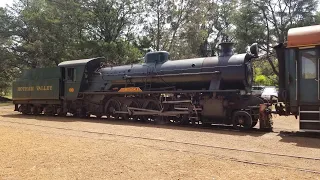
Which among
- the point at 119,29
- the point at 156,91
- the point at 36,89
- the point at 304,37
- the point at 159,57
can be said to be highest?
the point at 119,29

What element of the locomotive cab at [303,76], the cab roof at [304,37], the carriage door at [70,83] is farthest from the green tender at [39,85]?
the cab roof at [304,37]

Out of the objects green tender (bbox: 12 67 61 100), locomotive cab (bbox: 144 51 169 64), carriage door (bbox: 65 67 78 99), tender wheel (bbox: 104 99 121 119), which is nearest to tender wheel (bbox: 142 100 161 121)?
tender wheel (bbox: 104 99 121 119)

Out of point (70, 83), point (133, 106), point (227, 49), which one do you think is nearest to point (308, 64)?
point (227, 49)

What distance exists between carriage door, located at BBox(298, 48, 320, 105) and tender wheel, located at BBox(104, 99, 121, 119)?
9.49 metres

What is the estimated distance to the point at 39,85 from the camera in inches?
797

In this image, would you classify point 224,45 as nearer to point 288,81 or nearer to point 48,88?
point 288,81

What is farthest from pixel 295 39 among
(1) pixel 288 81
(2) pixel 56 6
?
(2) pixel 56 6

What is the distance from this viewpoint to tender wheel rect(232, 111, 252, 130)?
11977mm

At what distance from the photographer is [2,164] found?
21.9 ft

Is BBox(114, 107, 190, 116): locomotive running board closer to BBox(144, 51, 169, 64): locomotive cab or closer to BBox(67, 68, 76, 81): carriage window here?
BBox(144, 51, 169, 64): locomotive cab

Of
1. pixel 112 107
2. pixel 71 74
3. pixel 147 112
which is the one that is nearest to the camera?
pixel 147 112

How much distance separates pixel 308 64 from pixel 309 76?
0.40m

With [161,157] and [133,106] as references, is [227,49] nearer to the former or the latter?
[133,106]

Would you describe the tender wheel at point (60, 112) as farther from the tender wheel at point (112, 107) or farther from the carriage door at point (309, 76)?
the carriage door at point (309, 76)
